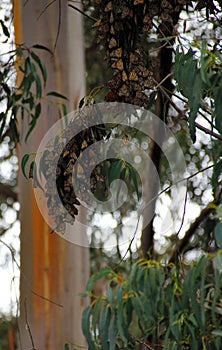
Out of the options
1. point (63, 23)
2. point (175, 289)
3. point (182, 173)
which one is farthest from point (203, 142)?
point (175, 289)

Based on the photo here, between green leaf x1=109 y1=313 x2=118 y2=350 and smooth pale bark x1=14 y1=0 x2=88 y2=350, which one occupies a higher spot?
smooth pale bark x1=14 y1=0 x2=88 y2=350

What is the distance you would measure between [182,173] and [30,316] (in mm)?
1485

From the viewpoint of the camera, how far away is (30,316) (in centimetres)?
248

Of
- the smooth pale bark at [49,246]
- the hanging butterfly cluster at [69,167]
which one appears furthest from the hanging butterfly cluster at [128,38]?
the smooth pale bark at [49,246]

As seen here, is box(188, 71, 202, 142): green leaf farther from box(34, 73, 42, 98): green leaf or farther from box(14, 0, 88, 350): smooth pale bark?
box(14, 0, 88, 350): smooth pale bark

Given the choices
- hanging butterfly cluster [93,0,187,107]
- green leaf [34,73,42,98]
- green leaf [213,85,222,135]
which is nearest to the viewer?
green leaf [213,85,222,135]

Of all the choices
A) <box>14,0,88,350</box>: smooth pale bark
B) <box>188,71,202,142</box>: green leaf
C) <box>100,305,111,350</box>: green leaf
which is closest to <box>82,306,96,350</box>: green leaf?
<box>100,305,111,350</box>: green leaf

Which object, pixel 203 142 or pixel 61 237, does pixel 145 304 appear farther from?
pixel 203 142

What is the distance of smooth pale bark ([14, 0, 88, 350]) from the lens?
2473mm

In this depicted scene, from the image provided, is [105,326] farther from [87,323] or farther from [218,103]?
[218,103]

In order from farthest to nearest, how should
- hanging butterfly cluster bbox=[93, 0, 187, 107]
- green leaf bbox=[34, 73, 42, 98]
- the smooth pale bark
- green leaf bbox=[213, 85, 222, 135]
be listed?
the smooth pale bark, green leaf bbox=[34, 73, 42, 98], hanging butterfly cluster bbox=[93, 0, 187, 107], green leaf bbox=[213, 85, 222, 135]

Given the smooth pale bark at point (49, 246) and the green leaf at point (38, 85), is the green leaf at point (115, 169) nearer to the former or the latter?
the green leaf at point (38, 85)

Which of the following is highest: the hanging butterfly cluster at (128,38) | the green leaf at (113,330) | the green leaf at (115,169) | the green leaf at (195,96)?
the hanging butterfly cluster at (128,38)

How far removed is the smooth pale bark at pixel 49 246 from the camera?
2473 millimetres
